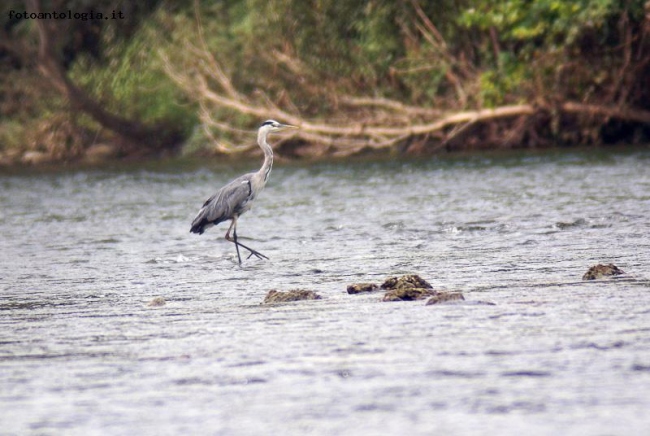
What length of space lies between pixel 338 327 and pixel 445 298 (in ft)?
3.42

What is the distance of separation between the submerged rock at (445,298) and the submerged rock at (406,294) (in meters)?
0.21

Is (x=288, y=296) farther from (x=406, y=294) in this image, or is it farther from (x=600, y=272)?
(x=600, y=272)

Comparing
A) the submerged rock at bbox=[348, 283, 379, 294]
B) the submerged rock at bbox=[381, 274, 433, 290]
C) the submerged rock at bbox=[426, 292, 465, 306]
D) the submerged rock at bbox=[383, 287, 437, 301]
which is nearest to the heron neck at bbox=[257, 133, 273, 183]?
the submerged rock at bbox=[348, 283, 379, 294]

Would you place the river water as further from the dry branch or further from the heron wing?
the dry branch

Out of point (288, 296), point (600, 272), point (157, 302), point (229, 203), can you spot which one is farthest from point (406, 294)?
point (229, 203)

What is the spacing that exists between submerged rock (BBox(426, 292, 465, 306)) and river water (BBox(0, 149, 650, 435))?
0.55 feet

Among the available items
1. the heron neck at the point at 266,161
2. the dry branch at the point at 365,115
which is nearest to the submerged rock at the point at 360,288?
the heron neck at the point at 266,161

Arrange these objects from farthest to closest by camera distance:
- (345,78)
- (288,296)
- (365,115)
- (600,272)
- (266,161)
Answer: (345,78) < (365,115) < (266,161) < (600,272) < (288,296)

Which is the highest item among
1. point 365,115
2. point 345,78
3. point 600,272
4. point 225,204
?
point 345,78

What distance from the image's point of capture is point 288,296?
9.04 metres

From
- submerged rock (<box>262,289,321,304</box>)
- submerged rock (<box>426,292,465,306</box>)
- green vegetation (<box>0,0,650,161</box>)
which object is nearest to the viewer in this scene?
submerged rock (<box>426,292,465,306</box>)

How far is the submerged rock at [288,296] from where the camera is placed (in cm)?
902

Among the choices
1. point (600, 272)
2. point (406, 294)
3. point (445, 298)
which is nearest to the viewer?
point (445, 298)

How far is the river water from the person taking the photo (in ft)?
18.5
